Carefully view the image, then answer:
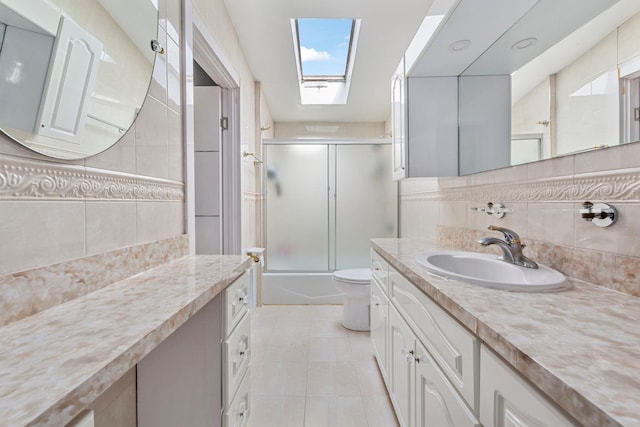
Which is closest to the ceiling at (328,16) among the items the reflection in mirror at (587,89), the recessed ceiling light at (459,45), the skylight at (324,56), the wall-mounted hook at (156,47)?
the skylight at (324,56)

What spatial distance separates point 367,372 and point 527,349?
1577 mm

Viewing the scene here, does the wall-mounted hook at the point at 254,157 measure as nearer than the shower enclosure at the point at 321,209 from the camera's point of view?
Yes

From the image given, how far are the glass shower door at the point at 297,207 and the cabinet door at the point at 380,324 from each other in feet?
4.48

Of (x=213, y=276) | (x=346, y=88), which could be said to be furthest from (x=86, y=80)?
(x=346, y=88)

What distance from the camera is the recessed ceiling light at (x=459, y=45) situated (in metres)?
1.51

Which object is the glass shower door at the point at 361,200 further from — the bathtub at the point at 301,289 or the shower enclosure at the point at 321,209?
the bathtub at the point at 301,289

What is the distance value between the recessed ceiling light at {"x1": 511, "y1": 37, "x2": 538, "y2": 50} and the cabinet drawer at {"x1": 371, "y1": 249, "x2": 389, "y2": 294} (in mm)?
1113

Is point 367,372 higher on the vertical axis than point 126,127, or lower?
lower

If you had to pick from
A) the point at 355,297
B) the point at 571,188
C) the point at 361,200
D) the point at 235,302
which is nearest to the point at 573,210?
the point at 571,188

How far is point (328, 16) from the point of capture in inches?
78.9

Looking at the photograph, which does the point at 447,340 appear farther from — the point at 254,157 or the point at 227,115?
the point at 254,157

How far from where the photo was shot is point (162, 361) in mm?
999

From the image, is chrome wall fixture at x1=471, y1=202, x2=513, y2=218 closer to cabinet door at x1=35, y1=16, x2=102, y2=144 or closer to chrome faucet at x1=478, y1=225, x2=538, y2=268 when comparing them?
chrome faucet at x1=478, y1=225, x2=538, y2=268

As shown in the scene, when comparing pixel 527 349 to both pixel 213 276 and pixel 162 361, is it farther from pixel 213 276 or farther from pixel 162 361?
pixel 162 361
